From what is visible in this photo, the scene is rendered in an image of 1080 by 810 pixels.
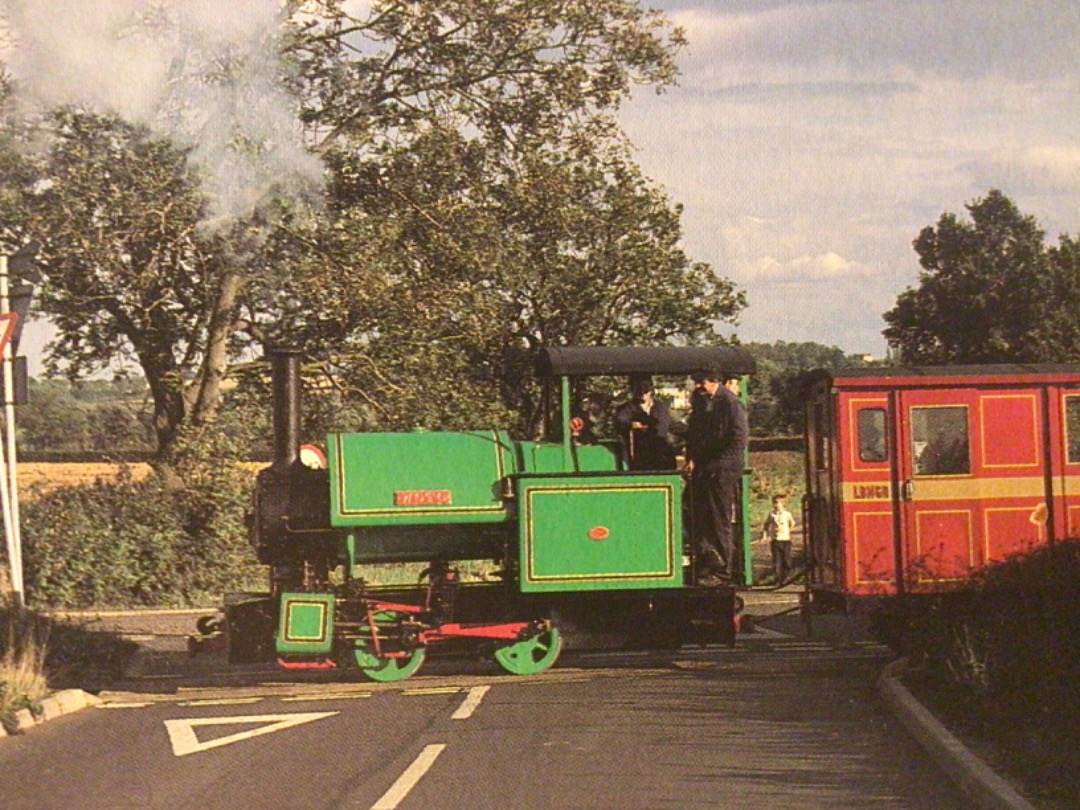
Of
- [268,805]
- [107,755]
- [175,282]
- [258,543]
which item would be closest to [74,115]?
[175,282]

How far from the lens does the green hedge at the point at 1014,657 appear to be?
8.27 metres

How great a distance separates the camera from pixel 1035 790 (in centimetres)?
744

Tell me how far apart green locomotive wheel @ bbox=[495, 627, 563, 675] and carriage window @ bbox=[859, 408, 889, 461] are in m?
3.22

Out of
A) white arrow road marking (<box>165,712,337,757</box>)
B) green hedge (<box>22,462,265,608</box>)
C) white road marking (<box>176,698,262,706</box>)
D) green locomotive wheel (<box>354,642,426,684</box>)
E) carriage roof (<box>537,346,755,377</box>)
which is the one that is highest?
carriage roof (<box>537,346,755,377</box>)

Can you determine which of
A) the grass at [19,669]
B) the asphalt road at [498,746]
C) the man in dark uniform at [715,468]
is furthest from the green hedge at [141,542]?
the man in dark uniform at [715,468]

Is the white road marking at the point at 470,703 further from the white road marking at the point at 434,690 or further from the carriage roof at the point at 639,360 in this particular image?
the carriage roof at the point at 639,360

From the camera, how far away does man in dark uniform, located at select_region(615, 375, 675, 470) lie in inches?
516

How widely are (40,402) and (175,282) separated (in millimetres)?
46127

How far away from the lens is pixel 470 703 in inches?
453

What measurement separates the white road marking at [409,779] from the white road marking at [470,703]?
1235 mm

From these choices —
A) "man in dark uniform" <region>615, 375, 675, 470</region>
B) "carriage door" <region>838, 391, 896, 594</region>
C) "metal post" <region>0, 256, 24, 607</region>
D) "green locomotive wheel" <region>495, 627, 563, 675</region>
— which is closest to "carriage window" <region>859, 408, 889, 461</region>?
"carriage door" <region>838, 391, 896, 594</region>

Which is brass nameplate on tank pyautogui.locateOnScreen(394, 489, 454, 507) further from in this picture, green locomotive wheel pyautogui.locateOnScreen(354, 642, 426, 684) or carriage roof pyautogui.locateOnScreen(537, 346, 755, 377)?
carriage roof pyautogui.locateOnScreen(537, 346, 755, 377)

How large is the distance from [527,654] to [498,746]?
368cm

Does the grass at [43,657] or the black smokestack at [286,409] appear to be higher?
the black smokestack at [286,409]
